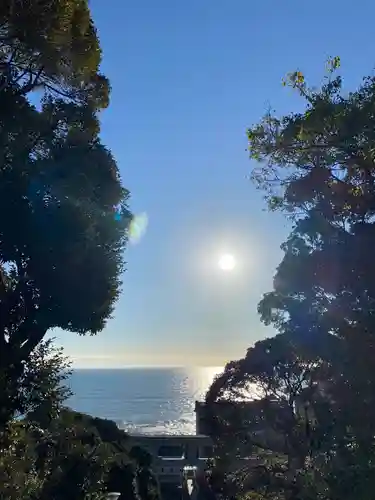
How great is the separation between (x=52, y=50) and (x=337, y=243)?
4806 mm

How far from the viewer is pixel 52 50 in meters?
6.42

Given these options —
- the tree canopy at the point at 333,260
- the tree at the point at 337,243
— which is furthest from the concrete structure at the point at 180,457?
the tree at the point at 337,243

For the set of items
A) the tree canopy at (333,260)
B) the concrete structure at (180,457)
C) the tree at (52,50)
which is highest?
the tree at (52,50)

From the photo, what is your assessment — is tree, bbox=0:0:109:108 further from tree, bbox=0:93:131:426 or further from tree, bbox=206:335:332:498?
tree, bbox=206:335:332:498

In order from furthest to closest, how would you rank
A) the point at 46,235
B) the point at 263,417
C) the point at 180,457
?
the point at 180,457 → the point at 263,417 → the point at 46,235

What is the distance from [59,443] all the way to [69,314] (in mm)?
2893

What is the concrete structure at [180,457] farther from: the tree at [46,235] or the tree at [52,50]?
the tree at [52,50]

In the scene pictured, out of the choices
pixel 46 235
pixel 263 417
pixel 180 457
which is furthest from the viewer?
pixel 180 457

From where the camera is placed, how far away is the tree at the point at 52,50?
6109 mm

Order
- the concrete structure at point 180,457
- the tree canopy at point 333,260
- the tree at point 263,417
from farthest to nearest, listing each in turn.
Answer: the concrete structure at point 180,457
the tree at point 263,417
the tree canopy at point 333,260

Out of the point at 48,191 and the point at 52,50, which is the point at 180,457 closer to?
the point at 48,191

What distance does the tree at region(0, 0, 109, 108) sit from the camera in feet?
20.0

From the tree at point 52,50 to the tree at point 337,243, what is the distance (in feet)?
8.94

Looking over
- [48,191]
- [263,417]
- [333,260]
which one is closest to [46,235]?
[48,191]
